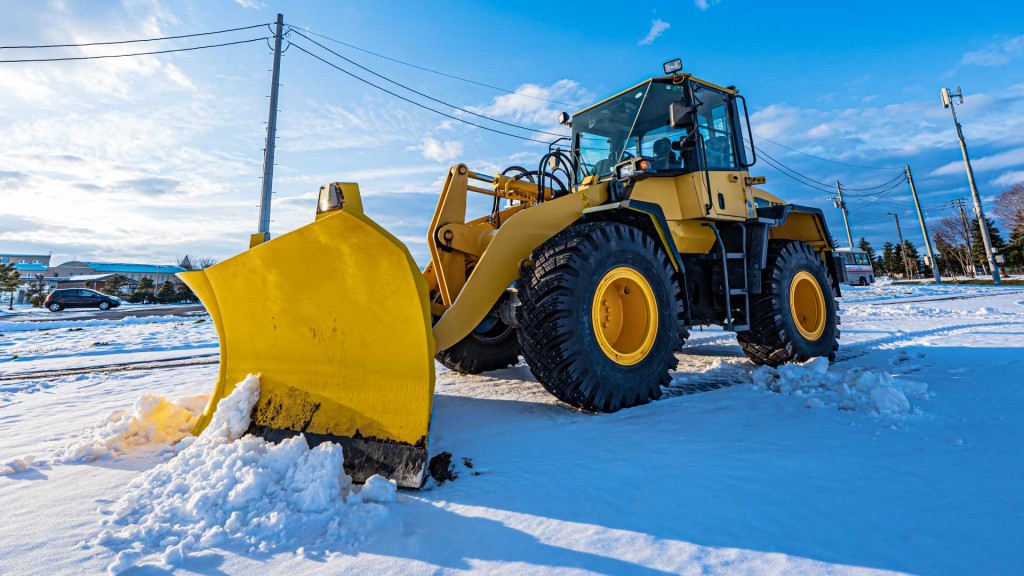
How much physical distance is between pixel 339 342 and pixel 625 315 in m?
2.19

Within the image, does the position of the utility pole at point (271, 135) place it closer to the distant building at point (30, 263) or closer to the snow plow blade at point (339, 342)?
the snow plow blade at point (339, 342)

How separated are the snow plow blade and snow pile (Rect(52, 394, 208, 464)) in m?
0.25

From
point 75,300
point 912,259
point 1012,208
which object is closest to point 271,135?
point 75,300

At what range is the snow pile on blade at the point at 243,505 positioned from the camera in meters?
1.62

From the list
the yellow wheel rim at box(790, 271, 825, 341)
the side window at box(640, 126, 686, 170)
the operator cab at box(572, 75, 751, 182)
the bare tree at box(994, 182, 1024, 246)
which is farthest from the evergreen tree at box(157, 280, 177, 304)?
the bare tree at box(994, 182, 1024, 246)

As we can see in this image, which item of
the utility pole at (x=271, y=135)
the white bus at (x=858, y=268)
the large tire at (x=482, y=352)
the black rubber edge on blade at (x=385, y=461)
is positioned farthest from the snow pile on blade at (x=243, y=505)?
the white bus at (x=858, y=268)

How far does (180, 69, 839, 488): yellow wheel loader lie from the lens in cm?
238

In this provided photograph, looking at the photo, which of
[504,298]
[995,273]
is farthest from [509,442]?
[995,273]

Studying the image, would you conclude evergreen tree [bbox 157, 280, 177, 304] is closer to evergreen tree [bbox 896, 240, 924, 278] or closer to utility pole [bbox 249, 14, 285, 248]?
utility pole [bbox 249, 14, 285, 248]

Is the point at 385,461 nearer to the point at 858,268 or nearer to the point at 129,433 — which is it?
the point at 129,433

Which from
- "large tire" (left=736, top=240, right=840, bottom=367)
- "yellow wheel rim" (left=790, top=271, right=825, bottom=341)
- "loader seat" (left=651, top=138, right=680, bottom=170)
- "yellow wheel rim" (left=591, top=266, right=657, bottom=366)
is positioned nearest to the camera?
"yellow wheel rim" (left=591, top=266, right=657, bottom=366)

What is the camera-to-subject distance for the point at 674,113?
12.8 ft

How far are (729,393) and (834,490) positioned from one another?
5.95ft

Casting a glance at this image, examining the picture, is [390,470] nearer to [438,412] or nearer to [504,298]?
[438,412]
